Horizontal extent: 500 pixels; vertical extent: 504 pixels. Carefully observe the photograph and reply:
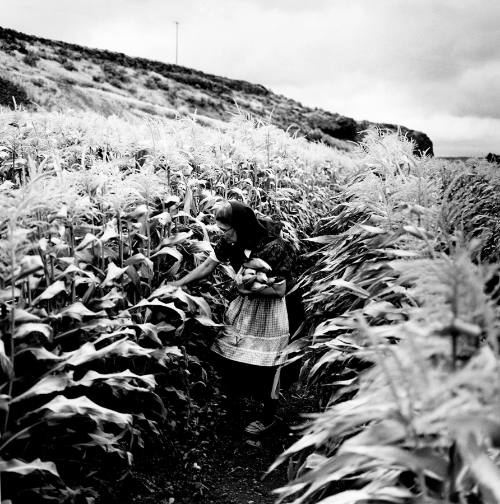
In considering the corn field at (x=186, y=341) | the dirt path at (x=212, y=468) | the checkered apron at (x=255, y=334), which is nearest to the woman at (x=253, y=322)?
the checkered apron at (x=255, y=334)

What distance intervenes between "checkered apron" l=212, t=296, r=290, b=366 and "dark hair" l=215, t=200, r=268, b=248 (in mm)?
506

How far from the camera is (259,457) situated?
356 centimetres

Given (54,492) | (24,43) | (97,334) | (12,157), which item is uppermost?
(24,43)

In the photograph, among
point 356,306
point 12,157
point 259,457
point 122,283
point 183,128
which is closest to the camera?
point 122,283

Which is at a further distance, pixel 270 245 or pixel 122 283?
pixel 270 245

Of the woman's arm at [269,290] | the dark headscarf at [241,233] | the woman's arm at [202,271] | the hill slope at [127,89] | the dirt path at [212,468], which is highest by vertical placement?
the hill slope at [127,89]

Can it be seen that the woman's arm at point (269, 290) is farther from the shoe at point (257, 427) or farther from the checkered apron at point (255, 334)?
the shoe at point (257, 427)

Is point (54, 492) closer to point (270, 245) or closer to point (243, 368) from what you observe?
point (243, 368)

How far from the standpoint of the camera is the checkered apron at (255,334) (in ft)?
12.1

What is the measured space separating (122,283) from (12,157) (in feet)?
10.1

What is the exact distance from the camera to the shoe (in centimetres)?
376

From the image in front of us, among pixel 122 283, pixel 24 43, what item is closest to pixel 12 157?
pixel 122 283

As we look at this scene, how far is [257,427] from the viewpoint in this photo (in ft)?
12.4

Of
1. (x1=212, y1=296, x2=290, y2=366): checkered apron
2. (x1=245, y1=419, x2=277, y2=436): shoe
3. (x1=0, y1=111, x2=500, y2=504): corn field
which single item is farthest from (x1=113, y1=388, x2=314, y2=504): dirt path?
(x1=212, y1=296, x2=290, y2=366): checkered apron
